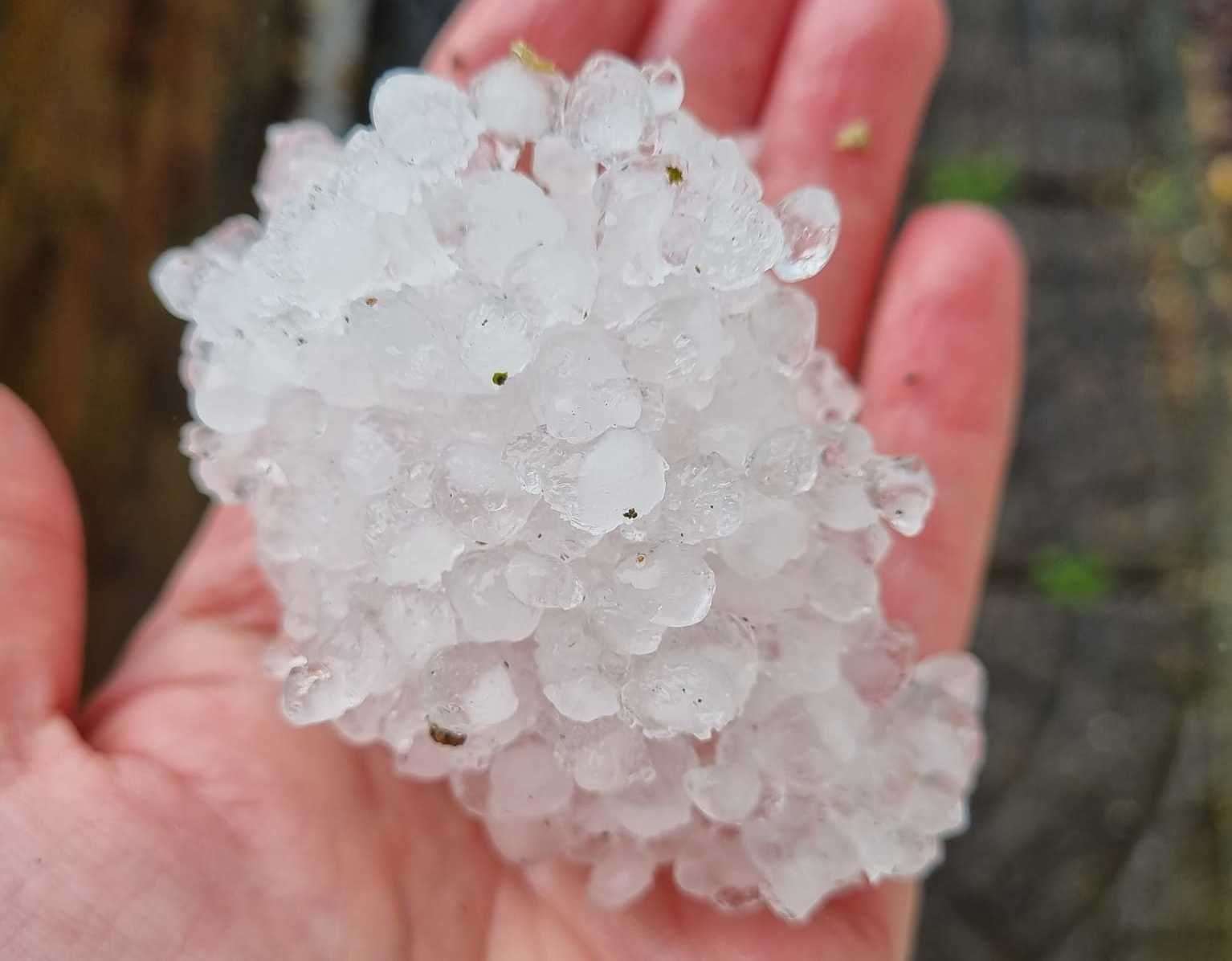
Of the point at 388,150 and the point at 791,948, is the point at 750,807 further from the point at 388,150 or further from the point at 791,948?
the point at 388,150

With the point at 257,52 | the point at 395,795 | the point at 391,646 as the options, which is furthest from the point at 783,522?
the point at 257,52

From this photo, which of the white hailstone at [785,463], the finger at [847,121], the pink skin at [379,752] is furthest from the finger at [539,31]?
the white hailstone at [785,463]

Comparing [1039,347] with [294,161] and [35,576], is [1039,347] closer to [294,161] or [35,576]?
[294,161]

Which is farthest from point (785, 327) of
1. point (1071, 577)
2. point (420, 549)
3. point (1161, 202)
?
point (1161, 202)

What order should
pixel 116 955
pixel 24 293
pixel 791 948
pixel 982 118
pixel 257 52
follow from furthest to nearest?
pixel 982 118 → pixel 257 52 → pixel 24 293 → pixel 791 948 → pixel 116 955

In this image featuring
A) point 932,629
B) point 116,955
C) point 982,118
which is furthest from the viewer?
point 982,118

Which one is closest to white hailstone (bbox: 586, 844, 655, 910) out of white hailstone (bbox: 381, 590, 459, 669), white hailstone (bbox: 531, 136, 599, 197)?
white hailstone (bbox: 381, 590, 459, 669)
